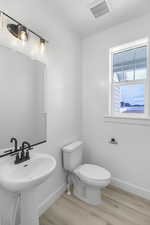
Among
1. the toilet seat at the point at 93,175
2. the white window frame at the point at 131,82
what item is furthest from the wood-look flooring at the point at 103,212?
the white window frame at the point at 131,82

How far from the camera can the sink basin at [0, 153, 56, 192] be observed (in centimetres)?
91

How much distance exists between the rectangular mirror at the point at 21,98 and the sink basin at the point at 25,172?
0.68ft

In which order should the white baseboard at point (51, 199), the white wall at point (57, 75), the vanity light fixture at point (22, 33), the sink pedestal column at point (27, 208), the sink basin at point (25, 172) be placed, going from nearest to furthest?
the sink basin at point (25, 172), the sink pedestal column at point (27, 208), the vanity light fixture at point (22, 33), the white wall at point (57, 75), the white baseboard at point (51, 199)

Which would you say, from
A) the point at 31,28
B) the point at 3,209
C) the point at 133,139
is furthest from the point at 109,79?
the point at 3,209

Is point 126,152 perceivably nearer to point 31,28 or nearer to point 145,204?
point 145,204

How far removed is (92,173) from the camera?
5.81 feet

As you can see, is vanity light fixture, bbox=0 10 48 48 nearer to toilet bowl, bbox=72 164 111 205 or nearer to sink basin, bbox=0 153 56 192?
sink basin, bbox=0 153 56 192

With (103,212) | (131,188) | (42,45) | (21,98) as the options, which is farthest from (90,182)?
(42,45)

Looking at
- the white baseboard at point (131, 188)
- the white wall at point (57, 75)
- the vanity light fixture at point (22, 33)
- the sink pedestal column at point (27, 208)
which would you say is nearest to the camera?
the sink pedestal column at point (27, 208)

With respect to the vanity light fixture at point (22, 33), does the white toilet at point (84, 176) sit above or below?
below

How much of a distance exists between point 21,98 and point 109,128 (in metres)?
1.43

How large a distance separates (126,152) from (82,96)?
47.2 inches

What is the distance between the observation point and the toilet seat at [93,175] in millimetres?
1623

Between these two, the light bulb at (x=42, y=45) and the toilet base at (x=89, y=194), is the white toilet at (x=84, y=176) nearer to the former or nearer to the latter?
the toilet base at (x=89, y=194)
